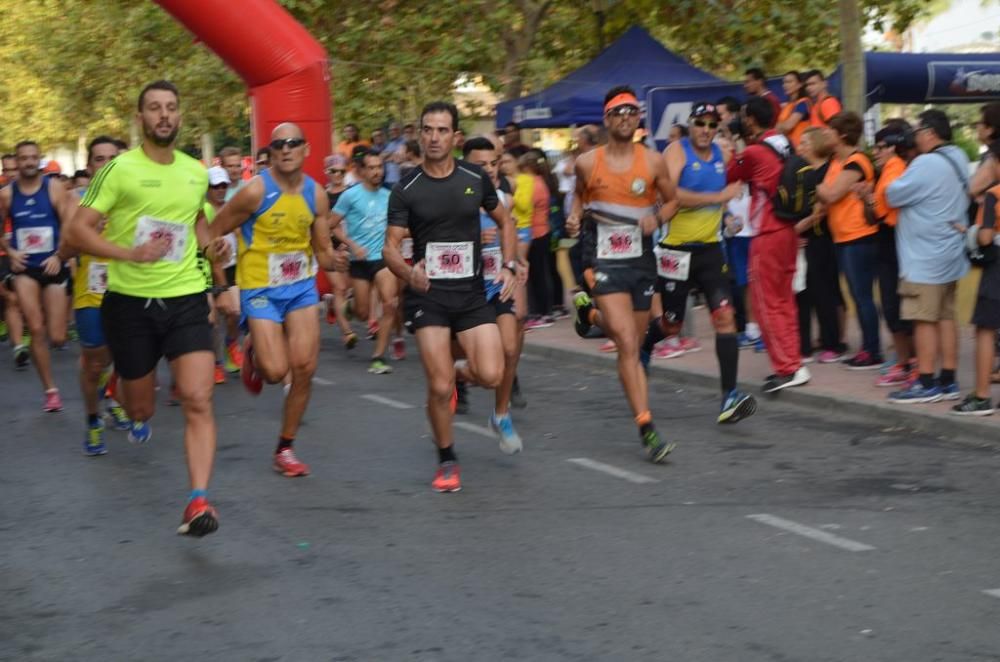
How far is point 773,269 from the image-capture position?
36.4 ft

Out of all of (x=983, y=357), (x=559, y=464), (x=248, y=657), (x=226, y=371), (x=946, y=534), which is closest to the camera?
(x=248, y=657)

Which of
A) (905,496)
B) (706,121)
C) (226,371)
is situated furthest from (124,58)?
(905,496)

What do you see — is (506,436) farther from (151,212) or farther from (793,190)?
(793,190)

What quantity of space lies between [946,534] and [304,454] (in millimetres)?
3904

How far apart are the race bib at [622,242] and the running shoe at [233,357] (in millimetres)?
5188

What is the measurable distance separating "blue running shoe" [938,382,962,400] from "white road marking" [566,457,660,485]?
2709mm

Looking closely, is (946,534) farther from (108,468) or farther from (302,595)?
(108,468)

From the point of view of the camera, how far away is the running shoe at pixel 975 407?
962 cm

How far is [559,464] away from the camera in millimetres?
8906

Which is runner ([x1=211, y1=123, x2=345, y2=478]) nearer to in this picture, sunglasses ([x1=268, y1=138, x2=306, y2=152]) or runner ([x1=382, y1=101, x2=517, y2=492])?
sunglasses ([x1=268, y1=138, x2=306, y2=152])

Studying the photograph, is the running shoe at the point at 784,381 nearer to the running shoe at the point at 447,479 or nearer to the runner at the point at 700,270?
the runner at the point at 700,270

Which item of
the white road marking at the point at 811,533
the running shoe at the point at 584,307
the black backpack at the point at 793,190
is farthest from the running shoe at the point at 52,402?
the white road marking at the point at 811,533

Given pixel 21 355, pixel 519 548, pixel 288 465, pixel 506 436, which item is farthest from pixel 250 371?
pixel 21 355

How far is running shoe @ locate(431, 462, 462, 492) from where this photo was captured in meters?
8.09
